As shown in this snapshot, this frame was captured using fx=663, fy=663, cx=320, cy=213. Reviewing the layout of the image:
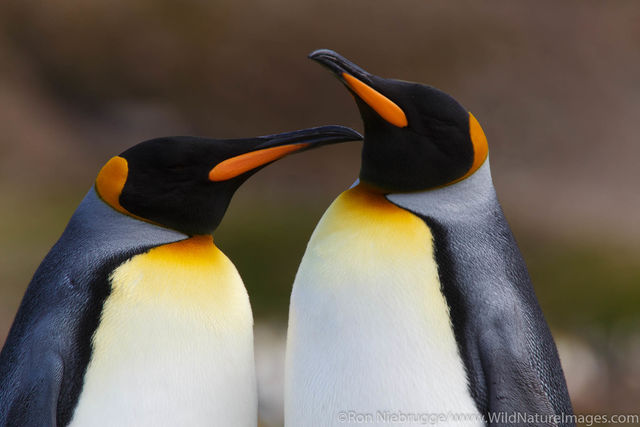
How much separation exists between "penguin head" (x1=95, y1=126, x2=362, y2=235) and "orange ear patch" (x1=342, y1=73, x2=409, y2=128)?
16 cm

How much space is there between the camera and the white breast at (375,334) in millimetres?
1327

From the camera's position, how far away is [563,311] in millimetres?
4172

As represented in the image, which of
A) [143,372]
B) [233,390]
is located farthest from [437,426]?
[143,372]

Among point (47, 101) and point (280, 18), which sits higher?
point (280, 18)

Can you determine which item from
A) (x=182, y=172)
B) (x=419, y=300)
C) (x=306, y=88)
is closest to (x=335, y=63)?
(x=182, y=172)

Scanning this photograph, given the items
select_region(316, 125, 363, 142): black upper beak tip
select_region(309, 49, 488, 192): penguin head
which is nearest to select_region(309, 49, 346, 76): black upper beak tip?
select_region(309, 49, 488, 192): penguin head

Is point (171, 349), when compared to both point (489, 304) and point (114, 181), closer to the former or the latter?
point (114, 181)

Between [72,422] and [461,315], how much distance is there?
807 mm

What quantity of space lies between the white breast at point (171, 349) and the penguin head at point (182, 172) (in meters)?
0.09

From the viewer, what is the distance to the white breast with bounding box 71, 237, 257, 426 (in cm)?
134

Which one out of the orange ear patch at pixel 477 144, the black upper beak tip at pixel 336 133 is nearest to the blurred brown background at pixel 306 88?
the black upper beak tip at pixel 336 133

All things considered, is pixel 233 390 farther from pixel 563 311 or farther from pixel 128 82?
pixel 128 82

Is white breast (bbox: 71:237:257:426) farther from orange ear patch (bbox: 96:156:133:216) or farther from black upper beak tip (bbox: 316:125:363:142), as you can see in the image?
black upper beak tip (bbox: 316:125:363:142)

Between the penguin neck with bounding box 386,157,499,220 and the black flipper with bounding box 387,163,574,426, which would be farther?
the penguin neck with bounding box 386,157,499,220
